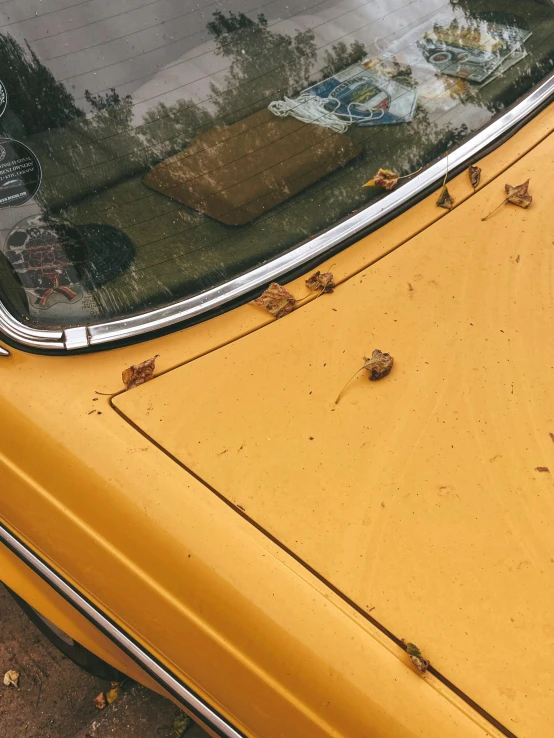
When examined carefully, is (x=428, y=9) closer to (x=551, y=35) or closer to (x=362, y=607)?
(x=551, y=35)

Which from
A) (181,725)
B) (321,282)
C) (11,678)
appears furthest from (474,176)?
(11,678)

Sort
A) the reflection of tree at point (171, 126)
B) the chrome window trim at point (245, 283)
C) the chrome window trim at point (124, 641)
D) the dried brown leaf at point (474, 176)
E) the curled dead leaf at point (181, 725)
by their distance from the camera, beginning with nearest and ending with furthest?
the chrome window trim at point (124, 641) < the chrome window trim at point (245, 283) < the reflection of tree at point (171, 126) < the dried brown leaf at point (474, 176) < the curled dead leaf at point (181, 725)

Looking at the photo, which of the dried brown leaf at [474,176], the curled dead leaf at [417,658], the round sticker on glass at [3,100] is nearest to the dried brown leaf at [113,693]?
the curled dead leaf at [417,658]

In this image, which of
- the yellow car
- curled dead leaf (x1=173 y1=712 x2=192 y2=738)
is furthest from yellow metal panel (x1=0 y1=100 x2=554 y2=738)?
curled dead leaf (x1=173 y1=712 x2=192 y2=738)

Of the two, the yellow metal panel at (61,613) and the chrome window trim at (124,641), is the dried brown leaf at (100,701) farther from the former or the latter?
the chrome window trim at (124,641)

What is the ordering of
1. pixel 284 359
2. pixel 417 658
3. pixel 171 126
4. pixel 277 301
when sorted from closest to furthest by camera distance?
1. pixel 417 658
2. pixel 284 359
3. pixel 277 301
4. pixel 171 126

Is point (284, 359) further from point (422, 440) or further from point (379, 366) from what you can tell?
point (422, 440)

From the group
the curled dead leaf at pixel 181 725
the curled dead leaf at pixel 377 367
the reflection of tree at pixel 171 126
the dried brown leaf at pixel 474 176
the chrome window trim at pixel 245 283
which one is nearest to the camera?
the curled dead leaf at pixel 377 367
